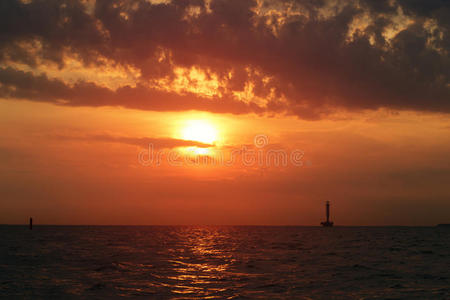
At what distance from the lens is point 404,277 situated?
29453mm

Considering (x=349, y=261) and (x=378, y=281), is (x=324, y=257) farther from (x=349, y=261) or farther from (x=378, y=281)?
(x=378, y=281)

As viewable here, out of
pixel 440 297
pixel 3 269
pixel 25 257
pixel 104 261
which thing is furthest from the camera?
pixel 25 257

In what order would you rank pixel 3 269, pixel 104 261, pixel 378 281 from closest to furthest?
1. pixel 378 281
2. pixel 3 269
3. pixel 104 261

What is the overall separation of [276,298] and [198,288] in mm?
4886

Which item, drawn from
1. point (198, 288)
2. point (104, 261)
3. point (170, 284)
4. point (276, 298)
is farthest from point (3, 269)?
point (276, 298)

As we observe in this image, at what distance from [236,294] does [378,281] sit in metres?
9.75

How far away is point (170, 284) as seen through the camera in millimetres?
26781

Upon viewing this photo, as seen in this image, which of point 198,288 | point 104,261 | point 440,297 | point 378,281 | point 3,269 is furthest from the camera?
point 104,261

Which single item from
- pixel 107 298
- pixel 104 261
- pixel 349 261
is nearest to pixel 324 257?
pixel 349 261

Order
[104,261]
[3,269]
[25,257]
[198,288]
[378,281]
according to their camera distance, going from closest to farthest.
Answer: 1. [198,288]
2. [378,281]
3. [3,269]
4. [104,261]
5. [25,257]

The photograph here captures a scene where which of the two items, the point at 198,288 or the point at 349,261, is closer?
the point at 198,288

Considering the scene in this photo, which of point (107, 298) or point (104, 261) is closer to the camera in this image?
point (107, 298)

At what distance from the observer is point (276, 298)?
22578mm

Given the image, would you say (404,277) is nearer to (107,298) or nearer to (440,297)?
(440,297)
